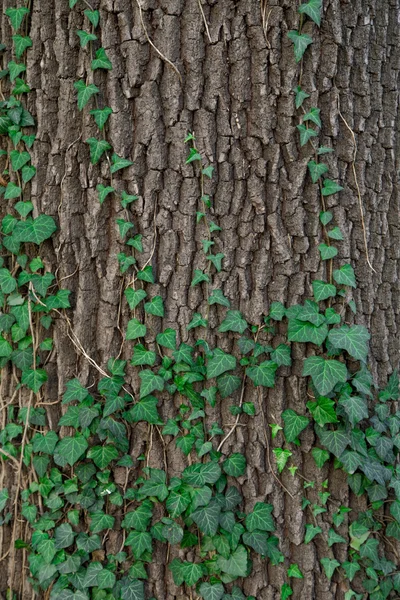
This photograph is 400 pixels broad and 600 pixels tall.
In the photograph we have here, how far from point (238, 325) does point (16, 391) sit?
3.19 ft

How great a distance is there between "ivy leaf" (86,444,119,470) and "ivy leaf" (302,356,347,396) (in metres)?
0.79

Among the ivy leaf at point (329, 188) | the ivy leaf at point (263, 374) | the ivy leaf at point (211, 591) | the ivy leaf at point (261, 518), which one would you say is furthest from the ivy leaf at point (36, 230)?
the ivy leaf at point (211, 591)

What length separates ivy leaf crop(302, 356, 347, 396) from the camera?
187cm

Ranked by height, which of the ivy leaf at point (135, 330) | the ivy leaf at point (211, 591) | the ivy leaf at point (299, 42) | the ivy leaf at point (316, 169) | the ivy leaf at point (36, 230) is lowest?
the ivy leaf at point (211, 591)

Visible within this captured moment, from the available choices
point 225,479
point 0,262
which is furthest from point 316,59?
point 225,479

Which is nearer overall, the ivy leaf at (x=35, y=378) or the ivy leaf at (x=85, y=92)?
the ivy leaf at (x=85, y=92)

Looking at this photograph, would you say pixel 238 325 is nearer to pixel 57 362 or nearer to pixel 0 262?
pixel 57 362

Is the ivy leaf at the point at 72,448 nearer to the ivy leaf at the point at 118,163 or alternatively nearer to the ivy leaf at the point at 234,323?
the ivy leaf at the point at 234,323

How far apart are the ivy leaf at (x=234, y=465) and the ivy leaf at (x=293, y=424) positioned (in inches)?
7.7

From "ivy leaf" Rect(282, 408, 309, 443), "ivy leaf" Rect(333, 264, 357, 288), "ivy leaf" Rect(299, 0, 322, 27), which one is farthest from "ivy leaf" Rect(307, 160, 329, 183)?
"ivy leaf" Rect(282, 408, 309, 443)

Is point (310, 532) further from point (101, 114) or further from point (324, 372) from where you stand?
point (101, 114)

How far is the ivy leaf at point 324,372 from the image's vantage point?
1.87m

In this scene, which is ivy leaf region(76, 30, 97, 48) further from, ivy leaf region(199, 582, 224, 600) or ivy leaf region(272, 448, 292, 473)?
ivy leaf region(199, 582, 224, 600)

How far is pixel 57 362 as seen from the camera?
2.04m
